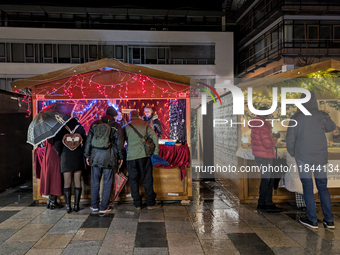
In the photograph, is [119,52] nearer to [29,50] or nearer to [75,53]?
[75,53]

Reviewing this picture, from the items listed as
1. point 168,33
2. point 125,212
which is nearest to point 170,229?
point 125,212

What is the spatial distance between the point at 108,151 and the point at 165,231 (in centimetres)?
170

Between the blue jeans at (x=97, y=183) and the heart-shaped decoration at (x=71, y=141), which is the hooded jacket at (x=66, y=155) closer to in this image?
the heart-shaped decoration at (x=71, y=141)

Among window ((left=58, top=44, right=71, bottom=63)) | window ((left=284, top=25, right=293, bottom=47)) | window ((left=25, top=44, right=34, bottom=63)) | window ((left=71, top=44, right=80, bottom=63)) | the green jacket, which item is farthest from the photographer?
window ((left=71, top=44, right=80, bottom=63))

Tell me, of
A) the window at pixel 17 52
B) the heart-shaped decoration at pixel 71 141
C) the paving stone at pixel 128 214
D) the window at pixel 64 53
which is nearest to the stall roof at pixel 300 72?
the paving stone at pixel 128 214

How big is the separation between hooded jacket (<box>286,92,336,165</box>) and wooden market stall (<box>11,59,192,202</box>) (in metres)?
2.13

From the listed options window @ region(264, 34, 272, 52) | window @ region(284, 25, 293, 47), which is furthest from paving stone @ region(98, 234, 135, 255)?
window @ region(264, 34, 272, 52)

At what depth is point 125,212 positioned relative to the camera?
4.55 meters

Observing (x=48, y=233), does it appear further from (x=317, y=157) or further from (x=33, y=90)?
(x=317, y=157)

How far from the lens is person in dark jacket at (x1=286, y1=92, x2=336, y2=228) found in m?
3.82

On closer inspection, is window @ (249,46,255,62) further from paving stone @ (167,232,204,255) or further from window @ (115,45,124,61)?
paving stone @ (167,232,204,255)

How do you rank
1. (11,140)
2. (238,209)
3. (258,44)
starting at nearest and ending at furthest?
(238,209) → (11,140) → (258,44)

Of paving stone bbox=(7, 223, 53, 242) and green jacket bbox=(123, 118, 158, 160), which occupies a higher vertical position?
green jacket bbox=(123, 118, 158, 160)

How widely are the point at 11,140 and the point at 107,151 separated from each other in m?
3.68
